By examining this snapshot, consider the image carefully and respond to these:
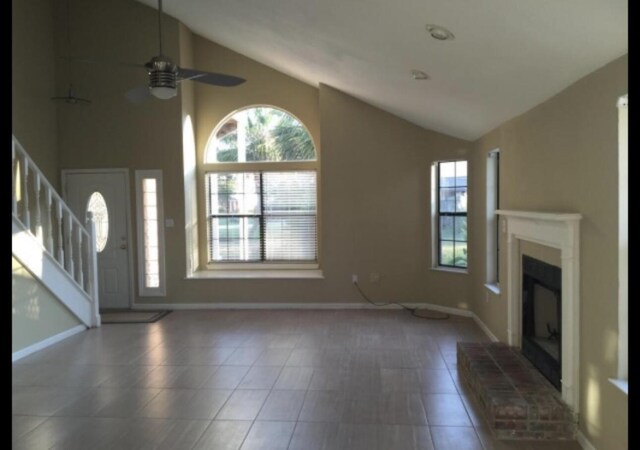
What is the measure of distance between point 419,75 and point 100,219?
5.35 metres

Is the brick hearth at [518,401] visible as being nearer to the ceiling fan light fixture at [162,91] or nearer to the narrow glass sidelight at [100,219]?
the ceiling fan light fixture at [162,91]

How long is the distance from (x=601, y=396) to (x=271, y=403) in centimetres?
227

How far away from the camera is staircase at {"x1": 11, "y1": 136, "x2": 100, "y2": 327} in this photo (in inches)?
204


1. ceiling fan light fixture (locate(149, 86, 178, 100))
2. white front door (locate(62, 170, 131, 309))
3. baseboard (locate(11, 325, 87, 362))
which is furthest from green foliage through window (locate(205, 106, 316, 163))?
ceiling fan light fixture (locate(149, 86, 178, 100))

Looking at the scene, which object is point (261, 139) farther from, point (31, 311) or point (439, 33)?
point (439, 33)

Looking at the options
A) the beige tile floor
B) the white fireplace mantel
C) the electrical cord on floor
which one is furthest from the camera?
the electrical cord on floor

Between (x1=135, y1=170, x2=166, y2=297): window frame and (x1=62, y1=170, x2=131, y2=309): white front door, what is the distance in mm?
186

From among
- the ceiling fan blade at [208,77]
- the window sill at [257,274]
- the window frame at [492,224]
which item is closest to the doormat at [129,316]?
the window sill at [257,274]

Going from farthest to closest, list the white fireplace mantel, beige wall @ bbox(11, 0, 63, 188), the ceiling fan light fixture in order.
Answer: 1. beige wall @ bbox(11, 0, 63, 188)
2. the ceiling fan light fixture
3. the white fireplace mantel

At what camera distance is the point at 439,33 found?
317 centimetres

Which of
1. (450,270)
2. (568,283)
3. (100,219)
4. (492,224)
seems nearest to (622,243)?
(568,283)

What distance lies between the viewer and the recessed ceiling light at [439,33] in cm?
309

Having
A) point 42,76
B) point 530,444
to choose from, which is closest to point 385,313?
point 530,444

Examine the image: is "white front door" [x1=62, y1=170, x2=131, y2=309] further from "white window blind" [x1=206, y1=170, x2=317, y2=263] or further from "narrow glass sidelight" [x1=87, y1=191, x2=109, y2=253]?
"white window blind" [x1=206, y1=170, x2=317, y2=263]
